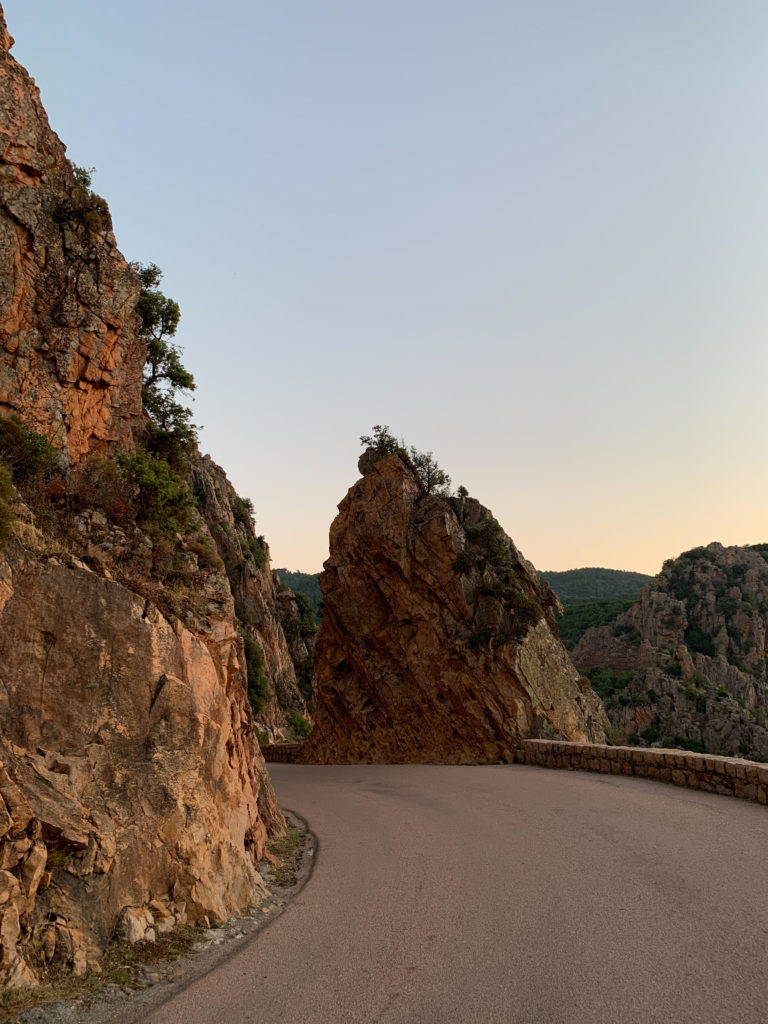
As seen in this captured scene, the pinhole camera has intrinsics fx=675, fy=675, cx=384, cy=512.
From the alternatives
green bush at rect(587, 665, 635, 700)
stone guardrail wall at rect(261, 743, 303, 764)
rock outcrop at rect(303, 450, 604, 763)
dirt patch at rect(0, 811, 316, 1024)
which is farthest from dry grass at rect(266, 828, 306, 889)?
green bush at rect(587, 665, 635, 700)

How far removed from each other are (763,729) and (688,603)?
79.6ft

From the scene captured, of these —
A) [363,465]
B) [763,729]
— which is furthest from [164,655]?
[763,729]

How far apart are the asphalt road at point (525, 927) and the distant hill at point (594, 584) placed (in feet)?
339

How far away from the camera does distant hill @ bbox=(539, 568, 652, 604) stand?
118m

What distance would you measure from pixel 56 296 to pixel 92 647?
25.5 feet

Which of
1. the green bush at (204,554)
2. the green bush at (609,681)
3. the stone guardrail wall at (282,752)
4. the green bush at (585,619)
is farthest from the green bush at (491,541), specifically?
the green bush at (585,619)

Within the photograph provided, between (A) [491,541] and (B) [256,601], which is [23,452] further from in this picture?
Result: (B) [256,601]

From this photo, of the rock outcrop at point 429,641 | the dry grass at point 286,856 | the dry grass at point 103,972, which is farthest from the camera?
the rock outcrop at point 429,641

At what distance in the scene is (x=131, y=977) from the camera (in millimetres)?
6230

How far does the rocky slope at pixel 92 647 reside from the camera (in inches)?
263

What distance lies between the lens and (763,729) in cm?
4959

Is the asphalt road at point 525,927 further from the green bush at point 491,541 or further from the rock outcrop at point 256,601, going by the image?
the rock outcrop at point 256,601

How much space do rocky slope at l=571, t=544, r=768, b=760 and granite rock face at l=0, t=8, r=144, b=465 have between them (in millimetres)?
44058

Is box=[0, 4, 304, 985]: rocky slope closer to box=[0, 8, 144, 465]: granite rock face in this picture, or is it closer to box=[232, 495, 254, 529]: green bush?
box=[0, 8, 144, 465]: granite rock face
